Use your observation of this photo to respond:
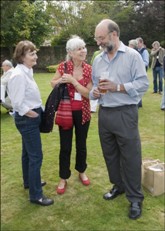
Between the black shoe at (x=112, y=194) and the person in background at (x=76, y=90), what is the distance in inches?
22.5

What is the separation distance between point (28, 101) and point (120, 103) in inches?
39.9

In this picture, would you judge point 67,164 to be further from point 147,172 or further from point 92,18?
point 92,18

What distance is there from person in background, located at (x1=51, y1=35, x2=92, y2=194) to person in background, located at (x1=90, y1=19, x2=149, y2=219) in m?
0.25

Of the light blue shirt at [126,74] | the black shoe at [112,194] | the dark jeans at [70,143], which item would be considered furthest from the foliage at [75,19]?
the light blue shirt at [126,74]

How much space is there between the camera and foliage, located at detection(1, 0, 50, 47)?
24.1m

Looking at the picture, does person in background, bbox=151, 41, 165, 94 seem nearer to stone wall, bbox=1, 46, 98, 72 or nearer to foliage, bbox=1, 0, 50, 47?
foliage, bbox=1, 0, 50, 47

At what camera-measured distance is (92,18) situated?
29.4 m

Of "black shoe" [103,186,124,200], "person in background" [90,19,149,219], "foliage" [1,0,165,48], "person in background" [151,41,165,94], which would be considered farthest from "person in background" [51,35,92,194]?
"foliage" [1,0,165,48]

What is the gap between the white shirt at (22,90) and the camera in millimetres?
3178

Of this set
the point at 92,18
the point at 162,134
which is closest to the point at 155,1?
the point at 92,18

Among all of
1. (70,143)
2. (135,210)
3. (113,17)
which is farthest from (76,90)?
(113,17)

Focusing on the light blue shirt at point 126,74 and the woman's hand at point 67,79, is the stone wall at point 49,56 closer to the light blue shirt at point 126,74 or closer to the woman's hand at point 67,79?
the woman's hand at point 67,79

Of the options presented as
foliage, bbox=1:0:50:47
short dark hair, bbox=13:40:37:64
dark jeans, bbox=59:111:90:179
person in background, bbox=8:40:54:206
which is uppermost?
foliage, bbox=1:0:50:47

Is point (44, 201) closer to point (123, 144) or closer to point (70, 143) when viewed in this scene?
point (70, 143)
